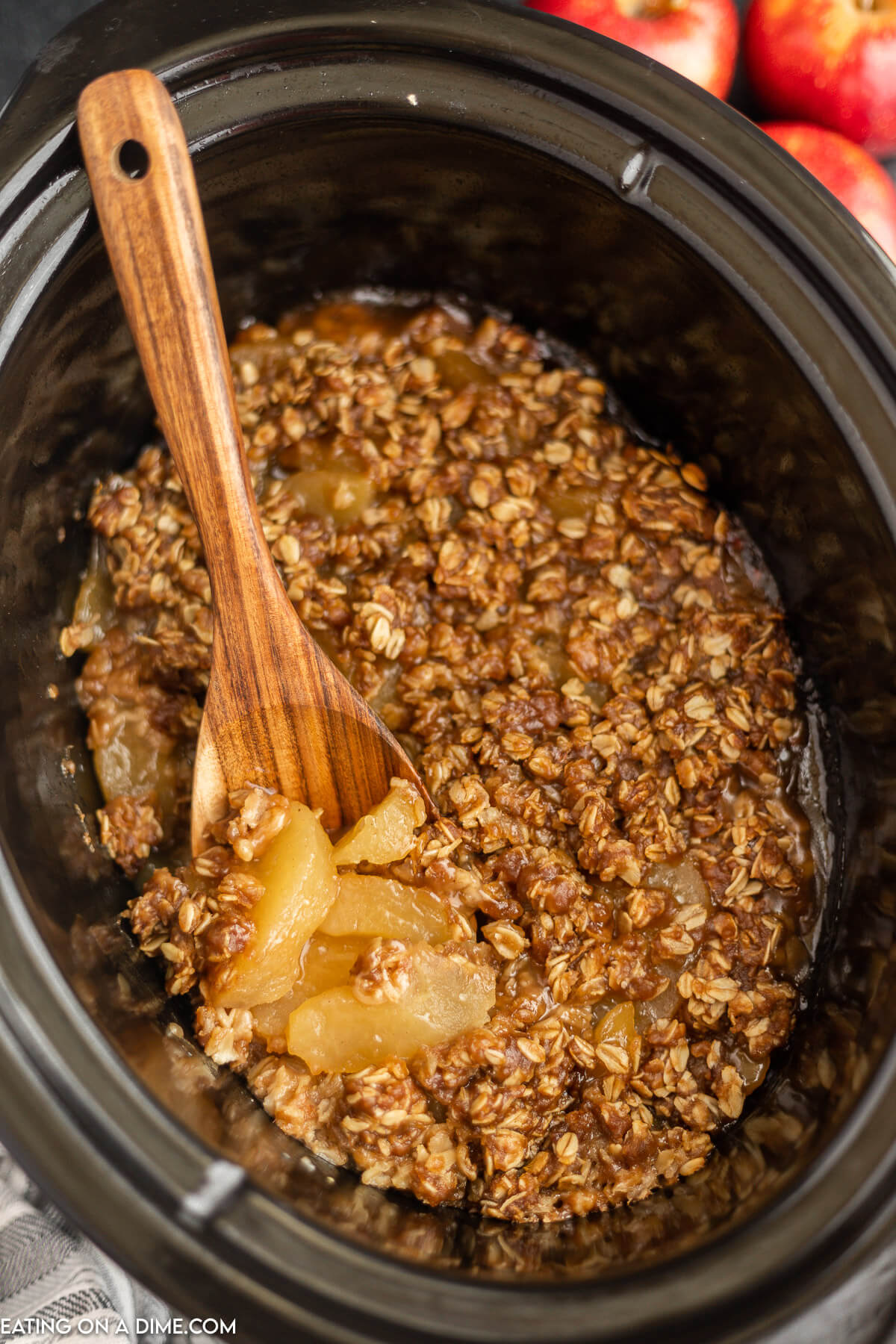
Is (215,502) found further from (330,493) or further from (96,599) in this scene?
(96,599)

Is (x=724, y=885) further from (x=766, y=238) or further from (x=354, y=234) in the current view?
(x=354, y=234)

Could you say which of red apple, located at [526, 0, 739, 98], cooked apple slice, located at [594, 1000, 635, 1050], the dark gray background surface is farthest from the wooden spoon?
red apple, located at [526, 0, 739, 98]

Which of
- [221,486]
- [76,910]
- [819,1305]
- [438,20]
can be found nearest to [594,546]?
[221,486]

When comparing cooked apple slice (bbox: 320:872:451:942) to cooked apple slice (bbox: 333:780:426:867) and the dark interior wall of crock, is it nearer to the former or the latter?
cooked apple slice (bbox: 333:780:426:867)

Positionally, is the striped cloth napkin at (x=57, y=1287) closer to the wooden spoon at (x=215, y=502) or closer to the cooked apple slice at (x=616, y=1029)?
the wooden spoon at (x=215, y=502)

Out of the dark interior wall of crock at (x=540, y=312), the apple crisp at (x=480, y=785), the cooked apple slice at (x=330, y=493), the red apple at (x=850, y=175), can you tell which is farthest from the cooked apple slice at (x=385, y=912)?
the red apple at (x=850, y=175)

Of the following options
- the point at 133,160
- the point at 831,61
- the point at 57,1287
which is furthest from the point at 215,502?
the point at 831,61
